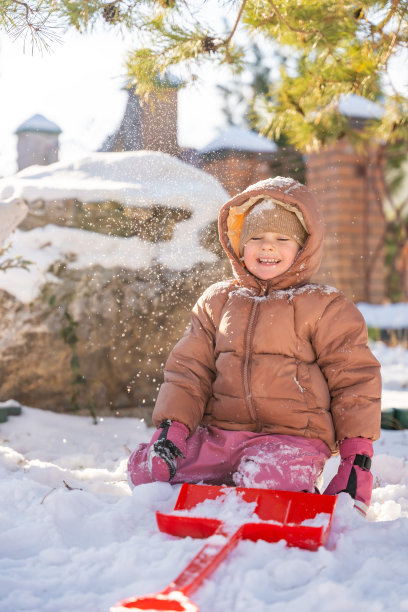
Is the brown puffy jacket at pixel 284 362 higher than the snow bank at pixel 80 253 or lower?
lower

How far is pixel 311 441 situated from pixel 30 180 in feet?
7.65

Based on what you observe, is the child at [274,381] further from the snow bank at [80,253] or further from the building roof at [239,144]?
the building roof at [239,144]

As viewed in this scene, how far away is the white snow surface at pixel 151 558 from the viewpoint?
46.1 inches

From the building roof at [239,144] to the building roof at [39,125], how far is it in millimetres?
1698

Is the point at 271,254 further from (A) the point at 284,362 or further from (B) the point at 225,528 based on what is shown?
(B) the point at 225,528

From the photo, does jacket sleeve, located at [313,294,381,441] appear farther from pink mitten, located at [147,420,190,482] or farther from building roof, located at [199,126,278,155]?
building roof, located at [199,126,278,155]

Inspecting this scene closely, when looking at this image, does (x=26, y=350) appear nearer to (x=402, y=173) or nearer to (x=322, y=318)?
(x=322, y=318)

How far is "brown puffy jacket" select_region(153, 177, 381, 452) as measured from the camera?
1.86 meters

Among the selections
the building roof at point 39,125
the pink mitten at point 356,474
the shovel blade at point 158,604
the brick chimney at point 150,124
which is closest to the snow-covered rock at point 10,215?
the brick chimney at point 150,124

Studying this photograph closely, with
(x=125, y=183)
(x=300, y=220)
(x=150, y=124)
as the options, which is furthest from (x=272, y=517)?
(x=150, y=124)

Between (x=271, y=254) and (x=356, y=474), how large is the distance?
689 millimetres

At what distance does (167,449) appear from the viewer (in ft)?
6.05

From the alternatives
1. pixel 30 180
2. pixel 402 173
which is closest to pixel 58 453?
pixel 30 180

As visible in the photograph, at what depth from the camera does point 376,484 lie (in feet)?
7.22
